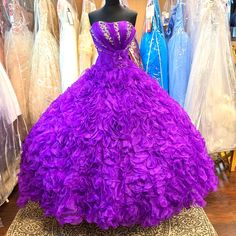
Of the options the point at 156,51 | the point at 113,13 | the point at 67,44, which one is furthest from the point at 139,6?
the point at 113,13

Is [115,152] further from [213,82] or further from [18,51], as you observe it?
[18,51]

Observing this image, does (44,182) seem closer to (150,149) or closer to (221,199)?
(150,149)

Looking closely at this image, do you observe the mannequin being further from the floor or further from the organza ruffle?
the floor

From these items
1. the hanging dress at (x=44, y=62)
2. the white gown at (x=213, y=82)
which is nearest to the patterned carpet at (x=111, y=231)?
the white gown at (x=213, y=82)

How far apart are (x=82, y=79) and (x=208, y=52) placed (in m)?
0.69

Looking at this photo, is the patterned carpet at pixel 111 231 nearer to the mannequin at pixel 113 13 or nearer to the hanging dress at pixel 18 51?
the hanging dress at pixel 18 51

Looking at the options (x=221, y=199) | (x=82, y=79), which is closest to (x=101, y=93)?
(x=82, y=79)

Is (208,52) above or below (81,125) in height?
above

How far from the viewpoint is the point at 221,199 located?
58.3 inches

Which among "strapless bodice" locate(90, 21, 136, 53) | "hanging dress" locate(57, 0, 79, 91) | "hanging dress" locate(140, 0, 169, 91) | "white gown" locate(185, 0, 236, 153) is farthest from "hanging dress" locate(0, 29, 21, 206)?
"white gown" locate(185, 0, 236, 153)

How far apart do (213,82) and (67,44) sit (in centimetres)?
74

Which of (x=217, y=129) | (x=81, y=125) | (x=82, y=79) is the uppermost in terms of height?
(x=82, y=79)

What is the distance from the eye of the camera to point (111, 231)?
1146mm

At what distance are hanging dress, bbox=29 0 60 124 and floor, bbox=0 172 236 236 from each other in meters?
0.48
